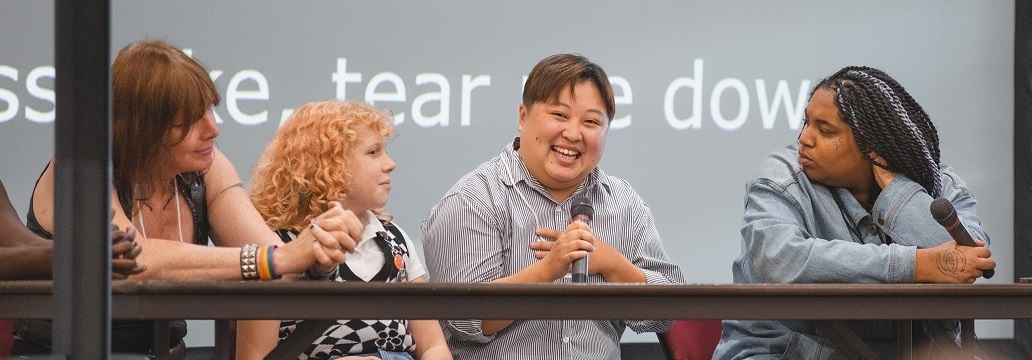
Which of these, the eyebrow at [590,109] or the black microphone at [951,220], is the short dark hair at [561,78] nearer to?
the eyebrow at [590,109]

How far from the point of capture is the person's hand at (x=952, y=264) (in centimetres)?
216

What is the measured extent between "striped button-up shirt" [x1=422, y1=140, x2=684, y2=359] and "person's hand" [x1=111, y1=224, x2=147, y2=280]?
0.80 m

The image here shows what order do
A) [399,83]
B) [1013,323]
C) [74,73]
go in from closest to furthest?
1. [74,73]
2. [399,83]
3. [1013,323]

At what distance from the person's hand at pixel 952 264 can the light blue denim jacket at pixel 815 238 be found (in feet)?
0.09

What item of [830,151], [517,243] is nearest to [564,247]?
[517,243]

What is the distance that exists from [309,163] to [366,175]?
0.13 meters

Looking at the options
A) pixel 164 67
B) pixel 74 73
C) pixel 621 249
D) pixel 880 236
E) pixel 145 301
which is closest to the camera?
pixel 74 73

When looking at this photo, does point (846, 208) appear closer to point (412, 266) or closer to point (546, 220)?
point (546, 220)

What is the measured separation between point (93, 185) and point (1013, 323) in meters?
4.26

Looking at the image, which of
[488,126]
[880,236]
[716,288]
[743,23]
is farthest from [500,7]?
[716,288]

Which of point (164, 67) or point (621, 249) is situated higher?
point (164, 67)

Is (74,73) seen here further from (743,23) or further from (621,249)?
(743,23)

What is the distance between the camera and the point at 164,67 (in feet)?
7.05

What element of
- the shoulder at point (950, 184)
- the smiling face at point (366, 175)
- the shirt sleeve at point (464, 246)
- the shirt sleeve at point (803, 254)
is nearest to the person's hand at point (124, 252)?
the smiling face at point (366, 175)
